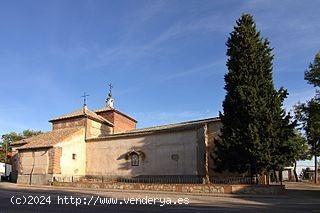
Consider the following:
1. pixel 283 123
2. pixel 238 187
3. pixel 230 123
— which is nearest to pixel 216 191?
pixel 238 187

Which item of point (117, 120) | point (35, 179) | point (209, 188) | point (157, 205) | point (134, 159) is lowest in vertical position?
point (35, 179)

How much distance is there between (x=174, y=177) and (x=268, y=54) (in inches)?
566

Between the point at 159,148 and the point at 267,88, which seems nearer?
the point at 267,88

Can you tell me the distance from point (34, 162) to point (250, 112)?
26.3 meters

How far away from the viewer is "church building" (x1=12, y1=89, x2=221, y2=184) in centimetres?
3500

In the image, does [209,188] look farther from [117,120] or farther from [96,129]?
[117,120]

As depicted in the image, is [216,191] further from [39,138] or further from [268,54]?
[39,138]

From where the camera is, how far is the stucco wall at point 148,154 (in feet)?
116

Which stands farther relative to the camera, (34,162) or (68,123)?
(68,123)

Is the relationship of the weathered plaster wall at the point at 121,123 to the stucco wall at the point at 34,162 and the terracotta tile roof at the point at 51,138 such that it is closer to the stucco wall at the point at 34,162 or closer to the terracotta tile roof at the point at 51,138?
the terracotta tile roof at the point at 51,138

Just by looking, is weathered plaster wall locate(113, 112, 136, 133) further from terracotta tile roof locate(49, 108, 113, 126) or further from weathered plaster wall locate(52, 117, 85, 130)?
weathered plaster wall locate(52, 117, 85, 130)

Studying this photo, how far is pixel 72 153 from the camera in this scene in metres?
42.5

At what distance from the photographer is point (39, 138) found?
45.7m

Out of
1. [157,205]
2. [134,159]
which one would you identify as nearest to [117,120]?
[134,159]
